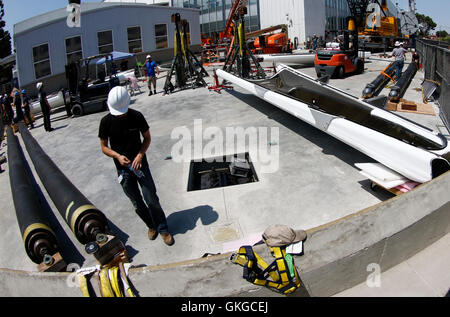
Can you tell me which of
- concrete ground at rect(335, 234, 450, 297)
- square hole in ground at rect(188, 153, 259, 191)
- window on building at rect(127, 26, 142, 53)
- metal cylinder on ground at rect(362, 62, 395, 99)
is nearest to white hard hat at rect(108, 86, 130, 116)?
square hole in ground at rect(188, 153, 259, 191)

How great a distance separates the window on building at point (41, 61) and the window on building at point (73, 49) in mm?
1278

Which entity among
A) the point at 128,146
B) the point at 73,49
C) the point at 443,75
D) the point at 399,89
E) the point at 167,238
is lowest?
the point at 167,238

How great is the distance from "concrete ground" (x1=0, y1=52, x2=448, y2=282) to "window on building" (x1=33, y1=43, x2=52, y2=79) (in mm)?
15175

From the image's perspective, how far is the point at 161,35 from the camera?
2522 centimetres

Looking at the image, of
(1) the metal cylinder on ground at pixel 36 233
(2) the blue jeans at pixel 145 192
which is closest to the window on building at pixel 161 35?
(1) the metal cylinder on ground at pixel 36 233

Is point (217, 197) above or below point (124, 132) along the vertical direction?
below

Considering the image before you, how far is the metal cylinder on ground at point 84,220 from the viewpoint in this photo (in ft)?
8.75

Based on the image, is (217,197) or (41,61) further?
(41,61)

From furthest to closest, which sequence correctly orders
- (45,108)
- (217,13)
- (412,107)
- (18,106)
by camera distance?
(217,13)
(18,106)
(45,108)
(412,107)

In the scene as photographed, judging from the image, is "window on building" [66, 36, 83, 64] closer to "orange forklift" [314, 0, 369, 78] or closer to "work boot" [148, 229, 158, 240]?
"orange forklift" [314, 0, 369, 78]

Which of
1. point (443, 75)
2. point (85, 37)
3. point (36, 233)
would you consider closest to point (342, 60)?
point (443, 75)

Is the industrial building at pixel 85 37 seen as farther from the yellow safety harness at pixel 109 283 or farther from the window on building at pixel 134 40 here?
the yellow safety harness at pixel 109 283

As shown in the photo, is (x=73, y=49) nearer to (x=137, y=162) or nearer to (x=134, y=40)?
(x=134, y=40)

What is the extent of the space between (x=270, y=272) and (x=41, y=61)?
73.2ft
